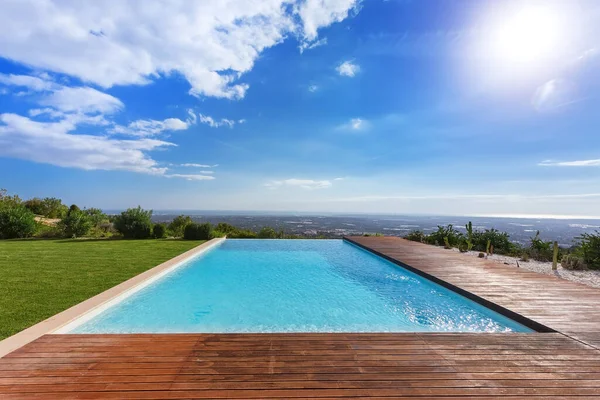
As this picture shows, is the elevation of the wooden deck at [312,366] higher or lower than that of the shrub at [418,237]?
lower

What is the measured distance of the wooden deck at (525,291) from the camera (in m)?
3.56

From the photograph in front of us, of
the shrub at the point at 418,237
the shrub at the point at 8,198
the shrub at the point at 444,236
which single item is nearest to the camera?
the shrub at the point at 444,236

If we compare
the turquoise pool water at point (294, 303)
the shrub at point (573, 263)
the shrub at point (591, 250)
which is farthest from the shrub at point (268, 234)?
the shrub at point (591, 250)

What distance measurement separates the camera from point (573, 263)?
7488mm

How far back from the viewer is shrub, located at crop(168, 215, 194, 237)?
47.2 feet

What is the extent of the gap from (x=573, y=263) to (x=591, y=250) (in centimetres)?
108

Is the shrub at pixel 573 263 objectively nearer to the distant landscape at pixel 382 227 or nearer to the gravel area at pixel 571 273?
the gravel area at pixel 571 273

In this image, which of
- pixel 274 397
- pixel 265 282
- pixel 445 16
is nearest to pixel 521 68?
pixel 445 16

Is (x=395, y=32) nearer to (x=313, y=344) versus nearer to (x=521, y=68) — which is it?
(x=521, y=68)

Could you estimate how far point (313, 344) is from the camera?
2799mm

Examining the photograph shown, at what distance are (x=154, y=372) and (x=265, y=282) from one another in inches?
185

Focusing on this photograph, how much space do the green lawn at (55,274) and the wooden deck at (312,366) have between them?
1.36 meters

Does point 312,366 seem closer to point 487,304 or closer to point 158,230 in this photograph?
point 487,304

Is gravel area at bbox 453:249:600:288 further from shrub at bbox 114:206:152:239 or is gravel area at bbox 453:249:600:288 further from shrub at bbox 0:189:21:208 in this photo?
shrub at bbox 0:189:21:208
